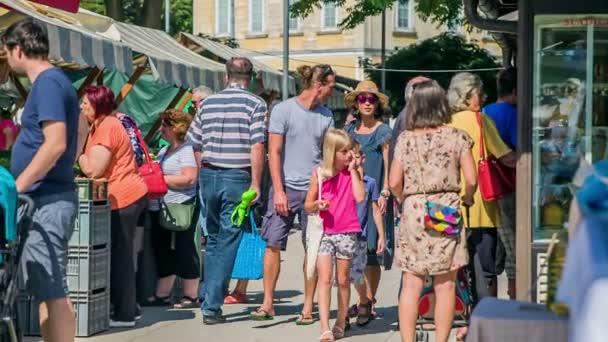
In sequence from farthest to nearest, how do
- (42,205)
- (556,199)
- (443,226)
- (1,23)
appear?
(1,23)
(556,199)
(443,226)
(42,205)

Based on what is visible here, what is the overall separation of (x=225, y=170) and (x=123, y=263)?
3.33 ft

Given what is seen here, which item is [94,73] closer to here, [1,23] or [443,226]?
[1,23]

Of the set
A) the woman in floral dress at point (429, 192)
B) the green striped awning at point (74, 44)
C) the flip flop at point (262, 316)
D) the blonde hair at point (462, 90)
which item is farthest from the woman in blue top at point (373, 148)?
the green striped awning at point (74, 44)

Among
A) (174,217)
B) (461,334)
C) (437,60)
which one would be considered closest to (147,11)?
(437,60)

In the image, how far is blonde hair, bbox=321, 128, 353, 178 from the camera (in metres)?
9.82

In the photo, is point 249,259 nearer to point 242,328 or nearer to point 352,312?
point 352,312

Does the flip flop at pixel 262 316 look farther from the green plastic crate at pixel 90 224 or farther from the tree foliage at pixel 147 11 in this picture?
the tree foliage at pixel 147 11

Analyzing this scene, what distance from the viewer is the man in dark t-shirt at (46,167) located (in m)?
7.42

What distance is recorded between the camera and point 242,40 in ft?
238

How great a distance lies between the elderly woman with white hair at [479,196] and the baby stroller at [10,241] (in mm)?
3491

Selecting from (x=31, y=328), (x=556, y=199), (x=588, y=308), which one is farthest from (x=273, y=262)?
(x=588, y=308)

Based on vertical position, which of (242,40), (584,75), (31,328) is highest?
(242,40)

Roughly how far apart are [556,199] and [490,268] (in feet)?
3.61

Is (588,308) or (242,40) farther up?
(242,40)
